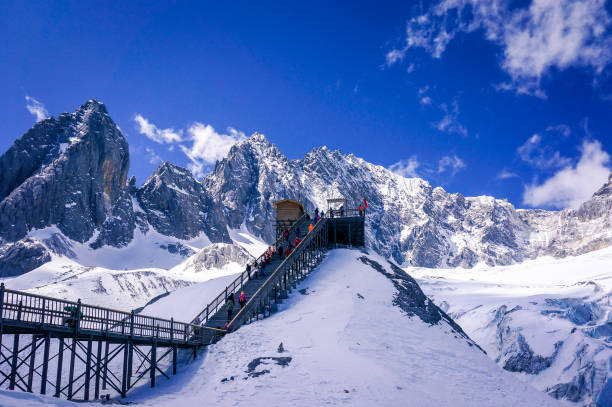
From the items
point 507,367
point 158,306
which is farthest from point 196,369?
point 507,367

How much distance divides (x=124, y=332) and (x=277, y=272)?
1243 centimetres

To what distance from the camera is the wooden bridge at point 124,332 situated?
20.6 m

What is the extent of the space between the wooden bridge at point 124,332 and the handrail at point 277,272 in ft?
0.23

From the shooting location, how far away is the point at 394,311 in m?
35.5

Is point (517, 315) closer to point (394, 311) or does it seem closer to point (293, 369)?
point (394, 311)

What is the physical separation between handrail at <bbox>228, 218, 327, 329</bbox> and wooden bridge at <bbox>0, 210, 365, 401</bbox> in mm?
70

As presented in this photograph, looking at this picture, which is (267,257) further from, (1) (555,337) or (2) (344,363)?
(1) (555,337)

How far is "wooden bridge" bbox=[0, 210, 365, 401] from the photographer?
67.6ft

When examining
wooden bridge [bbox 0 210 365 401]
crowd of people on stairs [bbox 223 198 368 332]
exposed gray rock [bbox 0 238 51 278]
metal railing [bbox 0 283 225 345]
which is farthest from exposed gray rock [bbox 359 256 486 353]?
exposed gray rock [bbox 0 238 51 278]

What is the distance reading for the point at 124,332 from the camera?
25.9m

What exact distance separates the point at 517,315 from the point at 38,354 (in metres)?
69.3

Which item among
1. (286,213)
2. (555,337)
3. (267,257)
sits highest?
(286,213)

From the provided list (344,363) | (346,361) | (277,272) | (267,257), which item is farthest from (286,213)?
(344,363)

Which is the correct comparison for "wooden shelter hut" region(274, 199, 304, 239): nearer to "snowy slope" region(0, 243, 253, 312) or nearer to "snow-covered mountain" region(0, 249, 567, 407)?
"snow-covered mountain" region(0, 249, 567, 407)
